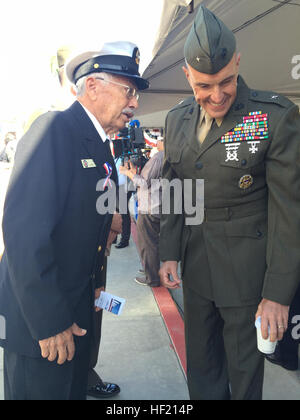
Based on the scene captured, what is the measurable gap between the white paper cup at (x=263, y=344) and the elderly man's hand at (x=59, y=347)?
2.37 feet

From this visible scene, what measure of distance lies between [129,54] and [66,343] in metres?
1.18

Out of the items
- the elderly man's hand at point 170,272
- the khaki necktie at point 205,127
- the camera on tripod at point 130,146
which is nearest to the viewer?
the khaki necktie at point 205,127

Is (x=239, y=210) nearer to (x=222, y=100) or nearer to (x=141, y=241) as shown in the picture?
(x=222, y=100)

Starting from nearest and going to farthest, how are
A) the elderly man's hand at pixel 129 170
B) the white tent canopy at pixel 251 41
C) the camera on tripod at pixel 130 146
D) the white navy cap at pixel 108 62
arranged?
the white navy cap at pixel 108 62, the white tent canopy at pixel 251 41, the elderly man's hand at pixel 129 170, the camera on tripod at pixel 130 146

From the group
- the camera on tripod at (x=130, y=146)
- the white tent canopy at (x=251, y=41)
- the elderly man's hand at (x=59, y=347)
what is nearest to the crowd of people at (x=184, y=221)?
the elderly man's hand at (x=59, y=347)

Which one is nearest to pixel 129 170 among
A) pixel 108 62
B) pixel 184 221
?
pixel 184 221

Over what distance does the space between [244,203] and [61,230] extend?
76 centimetres

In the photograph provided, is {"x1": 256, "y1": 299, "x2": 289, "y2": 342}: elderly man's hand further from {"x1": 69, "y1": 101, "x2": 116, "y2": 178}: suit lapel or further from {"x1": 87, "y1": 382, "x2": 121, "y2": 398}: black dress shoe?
{"x1": 87, "y1": 382, "x2": 121, "y2": 398}: black dress shoe

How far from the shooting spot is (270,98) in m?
1.36

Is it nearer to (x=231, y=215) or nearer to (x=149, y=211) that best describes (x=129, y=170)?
(x=149, y=211)

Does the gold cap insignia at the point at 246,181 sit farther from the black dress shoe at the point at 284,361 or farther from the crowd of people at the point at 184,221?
the black dress shoe at the point at 284,361

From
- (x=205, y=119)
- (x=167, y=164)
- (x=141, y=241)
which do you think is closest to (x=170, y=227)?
(x=167, y=164)

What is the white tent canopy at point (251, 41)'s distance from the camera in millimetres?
3162
